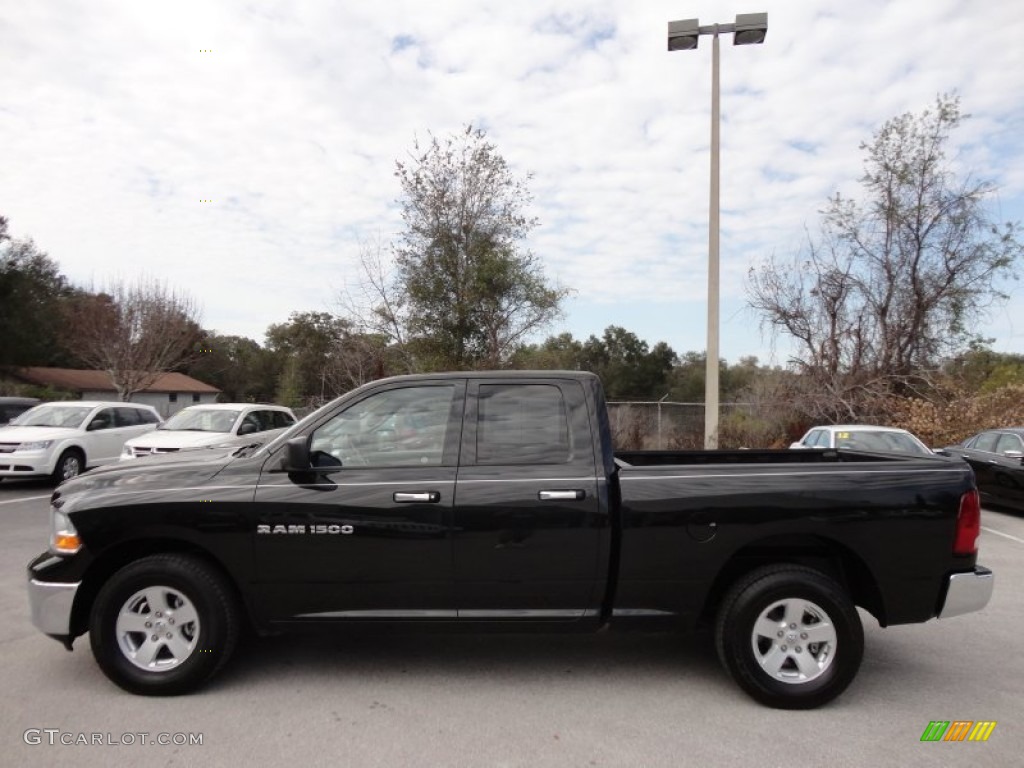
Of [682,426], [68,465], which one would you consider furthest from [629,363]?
[68,465]

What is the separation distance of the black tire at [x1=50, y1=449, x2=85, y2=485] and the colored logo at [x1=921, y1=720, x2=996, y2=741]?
44.2 ft

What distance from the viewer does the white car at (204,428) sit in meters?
11.0

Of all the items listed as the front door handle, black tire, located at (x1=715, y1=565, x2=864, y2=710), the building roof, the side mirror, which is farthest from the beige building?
black tire, located at (x1=715, y1=565, x2=864, y2=710)

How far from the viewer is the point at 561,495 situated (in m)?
3.84

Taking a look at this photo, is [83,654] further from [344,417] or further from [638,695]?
[638,695]

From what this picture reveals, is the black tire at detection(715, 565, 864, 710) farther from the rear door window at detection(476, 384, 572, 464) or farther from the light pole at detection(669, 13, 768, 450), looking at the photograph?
the light pole at detection(669, 13, 768, 450)

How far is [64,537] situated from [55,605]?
0.37 m

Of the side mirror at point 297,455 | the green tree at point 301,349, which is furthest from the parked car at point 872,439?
the green tree at point 301,349

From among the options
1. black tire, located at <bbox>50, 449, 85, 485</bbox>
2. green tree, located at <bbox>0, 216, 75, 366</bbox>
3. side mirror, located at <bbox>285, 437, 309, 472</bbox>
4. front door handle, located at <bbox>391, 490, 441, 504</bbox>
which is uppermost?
green tree, located at <bbox>0, 216, 75, 366</bbox>

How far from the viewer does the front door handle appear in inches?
151

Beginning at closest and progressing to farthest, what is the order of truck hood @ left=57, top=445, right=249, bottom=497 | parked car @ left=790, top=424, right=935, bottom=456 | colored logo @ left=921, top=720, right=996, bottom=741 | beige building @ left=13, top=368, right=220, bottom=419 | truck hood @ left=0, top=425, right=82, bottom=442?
1. colored logo @ left=921, top=720, right=996, bottom=741
2. truck hood @ left=57, top=445, right=249, bottom=497
3. parked car @ left=790, top=424, right=935, bottom=456
4. truck hood @ left=0, top=425, right=82, bottom=442
5. beige building @ left=13, top=368, right=220, bottom=419

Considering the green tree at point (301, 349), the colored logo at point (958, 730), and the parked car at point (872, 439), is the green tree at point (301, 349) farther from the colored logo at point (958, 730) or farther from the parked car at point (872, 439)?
the colored logo at point (958, 730)

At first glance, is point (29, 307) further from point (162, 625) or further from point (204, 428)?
point (162, 625)

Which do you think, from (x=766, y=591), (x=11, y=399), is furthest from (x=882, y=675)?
(x=11, y=399)
